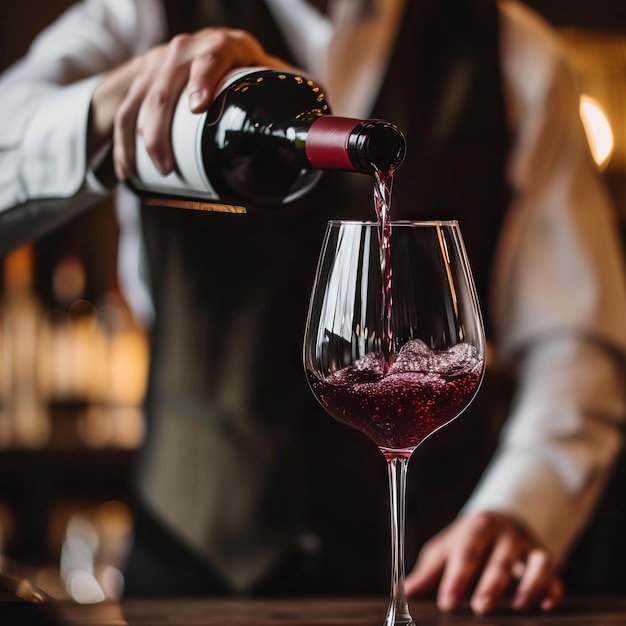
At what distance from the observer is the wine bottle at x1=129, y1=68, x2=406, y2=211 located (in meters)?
0.69

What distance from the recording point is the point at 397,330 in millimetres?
608

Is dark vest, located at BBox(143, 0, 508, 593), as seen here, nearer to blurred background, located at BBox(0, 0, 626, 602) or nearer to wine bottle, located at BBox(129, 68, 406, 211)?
wine bottle, located at BBox(129, 68, 406, 211)

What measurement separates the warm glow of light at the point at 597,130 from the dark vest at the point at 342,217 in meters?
0.85

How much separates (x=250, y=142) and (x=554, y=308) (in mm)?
661

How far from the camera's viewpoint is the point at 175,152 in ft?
2.38

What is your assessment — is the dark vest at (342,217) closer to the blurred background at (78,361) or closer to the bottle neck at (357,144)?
the bottle neck at (357,144)

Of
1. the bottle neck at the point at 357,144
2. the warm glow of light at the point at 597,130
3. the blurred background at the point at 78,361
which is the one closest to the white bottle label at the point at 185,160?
the bottle neck at the point at 357,144

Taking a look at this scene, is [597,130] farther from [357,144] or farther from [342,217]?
[357,144]

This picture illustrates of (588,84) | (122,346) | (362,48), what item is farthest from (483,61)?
(122,346)

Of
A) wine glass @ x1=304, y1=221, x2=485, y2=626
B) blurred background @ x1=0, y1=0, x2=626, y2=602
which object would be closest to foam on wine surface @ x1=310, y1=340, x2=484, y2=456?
wine glass @ x1=304, y1=221, x2=485, y2=626

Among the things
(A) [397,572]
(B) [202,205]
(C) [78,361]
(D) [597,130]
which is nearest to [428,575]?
(A) [397,572]

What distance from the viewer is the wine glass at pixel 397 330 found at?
0.61 metres

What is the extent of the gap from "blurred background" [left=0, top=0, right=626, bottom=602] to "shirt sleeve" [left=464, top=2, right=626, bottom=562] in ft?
2.69

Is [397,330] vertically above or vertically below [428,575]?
above
